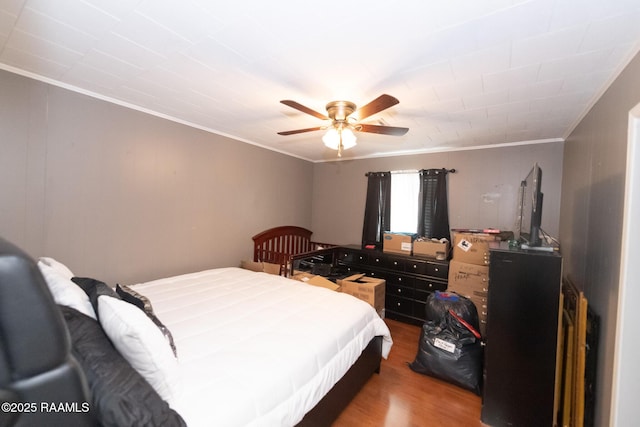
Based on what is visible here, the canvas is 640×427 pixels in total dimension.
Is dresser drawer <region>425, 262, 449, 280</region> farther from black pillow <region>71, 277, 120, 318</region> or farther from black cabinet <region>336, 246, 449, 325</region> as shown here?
black pillow <region>71, 277, 120, 318</region>

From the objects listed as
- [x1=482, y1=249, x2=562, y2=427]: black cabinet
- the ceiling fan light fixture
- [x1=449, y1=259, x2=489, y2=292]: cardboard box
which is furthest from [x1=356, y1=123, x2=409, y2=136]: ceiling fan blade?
[x1=449, y1=259, x2=489, y2=292]: cardboard box

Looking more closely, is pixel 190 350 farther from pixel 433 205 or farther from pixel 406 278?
pixel 433 205

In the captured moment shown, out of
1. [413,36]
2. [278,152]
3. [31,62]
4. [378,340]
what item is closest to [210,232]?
[278,152]

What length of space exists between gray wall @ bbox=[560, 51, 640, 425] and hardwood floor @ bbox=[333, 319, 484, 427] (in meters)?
0.80

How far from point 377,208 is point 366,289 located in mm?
1490

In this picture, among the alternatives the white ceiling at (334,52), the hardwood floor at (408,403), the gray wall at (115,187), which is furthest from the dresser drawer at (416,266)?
the gray wall at (115,187)

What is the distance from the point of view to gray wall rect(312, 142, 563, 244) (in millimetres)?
3205

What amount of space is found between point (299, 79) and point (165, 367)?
1871mm

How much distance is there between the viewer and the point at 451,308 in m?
2.53

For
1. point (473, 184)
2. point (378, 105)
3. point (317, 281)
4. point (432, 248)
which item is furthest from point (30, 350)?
point (473, 184)

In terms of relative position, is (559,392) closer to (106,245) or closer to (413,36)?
(413,36)

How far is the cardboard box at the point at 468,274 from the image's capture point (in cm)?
301

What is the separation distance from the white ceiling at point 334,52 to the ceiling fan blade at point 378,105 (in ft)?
0.73

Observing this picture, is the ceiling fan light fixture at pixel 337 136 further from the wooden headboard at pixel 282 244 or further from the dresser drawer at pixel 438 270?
the dresser drawer at pixel 438 270
